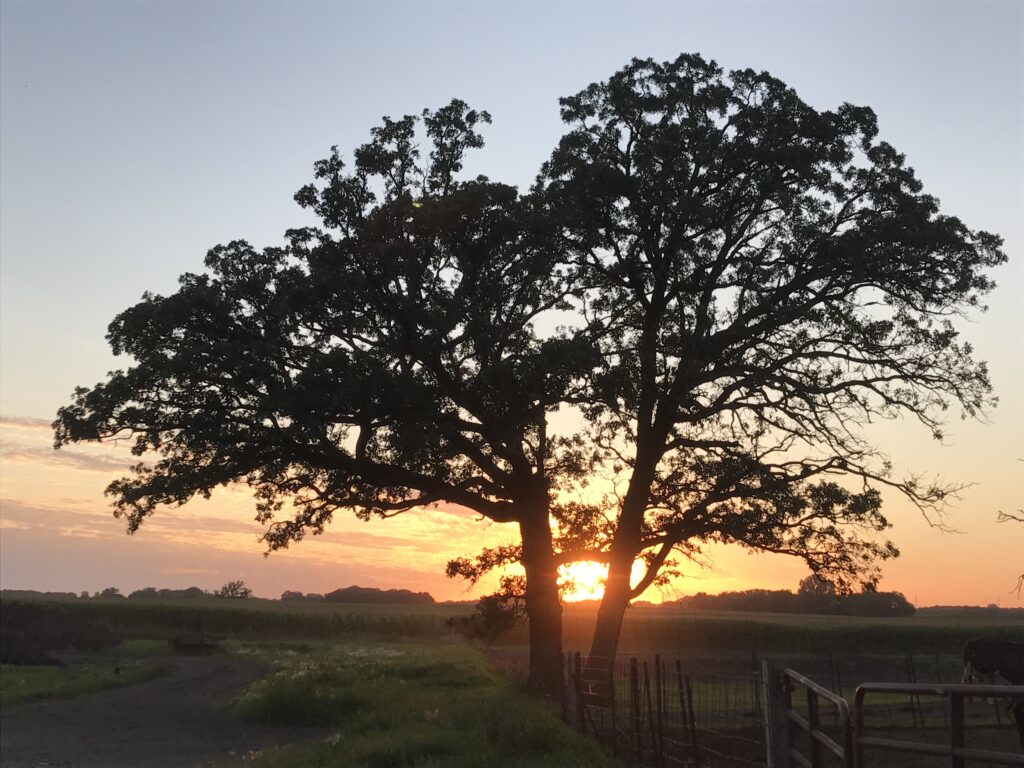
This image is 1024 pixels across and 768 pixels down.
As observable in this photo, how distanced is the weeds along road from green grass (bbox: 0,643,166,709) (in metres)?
0.83

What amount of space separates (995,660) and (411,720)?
13315 millimetres

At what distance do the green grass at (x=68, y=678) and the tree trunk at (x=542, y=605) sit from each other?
60.3ft

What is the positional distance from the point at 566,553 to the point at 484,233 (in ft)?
31.1

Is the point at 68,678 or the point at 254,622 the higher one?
the point at 254,622

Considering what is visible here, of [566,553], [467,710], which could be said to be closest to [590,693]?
[467,710]

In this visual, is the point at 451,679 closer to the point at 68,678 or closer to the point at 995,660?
the point at 68,678

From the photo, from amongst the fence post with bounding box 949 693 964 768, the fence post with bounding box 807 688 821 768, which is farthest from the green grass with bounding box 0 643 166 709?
the fence post with bounding box 949 693 964 768

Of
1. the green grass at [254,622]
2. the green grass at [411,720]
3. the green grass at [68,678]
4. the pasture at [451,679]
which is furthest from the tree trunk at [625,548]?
the green grass at [254,622]

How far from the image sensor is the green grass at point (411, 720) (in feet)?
51.8

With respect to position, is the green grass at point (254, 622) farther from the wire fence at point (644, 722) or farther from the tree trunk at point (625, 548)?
the wire fence at point (644, 722)

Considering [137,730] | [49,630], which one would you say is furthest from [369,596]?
[137,730]

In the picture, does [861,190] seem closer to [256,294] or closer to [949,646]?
[256,294]

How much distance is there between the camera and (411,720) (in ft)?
70.4

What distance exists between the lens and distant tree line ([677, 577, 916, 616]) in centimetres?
13150
